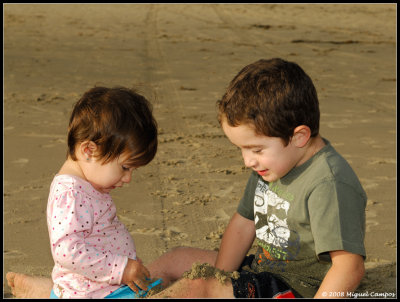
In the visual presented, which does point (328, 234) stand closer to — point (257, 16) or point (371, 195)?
point (371, 195)

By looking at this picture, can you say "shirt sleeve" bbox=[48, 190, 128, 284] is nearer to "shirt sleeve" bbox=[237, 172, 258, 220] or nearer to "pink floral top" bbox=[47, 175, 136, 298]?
"pink floral top" bbox=[47, 175, 136, 298]

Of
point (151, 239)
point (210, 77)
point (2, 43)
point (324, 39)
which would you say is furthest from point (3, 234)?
point (324, 39)

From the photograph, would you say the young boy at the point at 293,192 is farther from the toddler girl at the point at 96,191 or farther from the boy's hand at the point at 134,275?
the toddler girl at the point at 96,191

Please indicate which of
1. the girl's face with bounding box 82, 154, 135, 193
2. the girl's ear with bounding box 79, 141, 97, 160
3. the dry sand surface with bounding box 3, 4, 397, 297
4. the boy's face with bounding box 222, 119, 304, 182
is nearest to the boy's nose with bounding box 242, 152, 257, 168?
the boy's face with bounding box 222, 119, 304, 182

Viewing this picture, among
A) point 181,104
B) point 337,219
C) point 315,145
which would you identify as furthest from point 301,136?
point 181,104

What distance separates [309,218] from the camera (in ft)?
7.08

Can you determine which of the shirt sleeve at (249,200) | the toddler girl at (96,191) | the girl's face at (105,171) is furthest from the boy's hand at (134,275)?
the shirt sleeve at (249,200)

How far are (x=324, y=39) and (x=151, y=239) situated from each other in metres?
8.97

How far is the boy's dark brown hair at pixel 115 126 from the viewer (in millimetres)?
2219

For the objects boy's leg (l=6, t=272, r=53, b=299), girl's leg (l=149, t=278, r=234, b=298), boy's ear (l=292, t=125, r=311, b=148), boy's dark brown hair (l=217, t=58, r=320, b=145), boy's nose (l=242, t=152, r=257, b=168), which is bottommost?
boy's leg (l=6, t=272, r=53, b=299)

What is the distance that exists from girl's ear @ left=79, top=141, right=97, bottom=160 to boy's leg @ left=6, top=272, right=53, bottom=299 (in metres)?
0.69

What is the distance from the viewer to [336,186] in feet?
6.79

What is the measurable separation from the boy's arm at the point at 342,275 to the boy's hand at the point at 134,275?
656 mm

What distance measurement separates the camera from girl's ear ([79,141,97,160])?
7.32 ft
